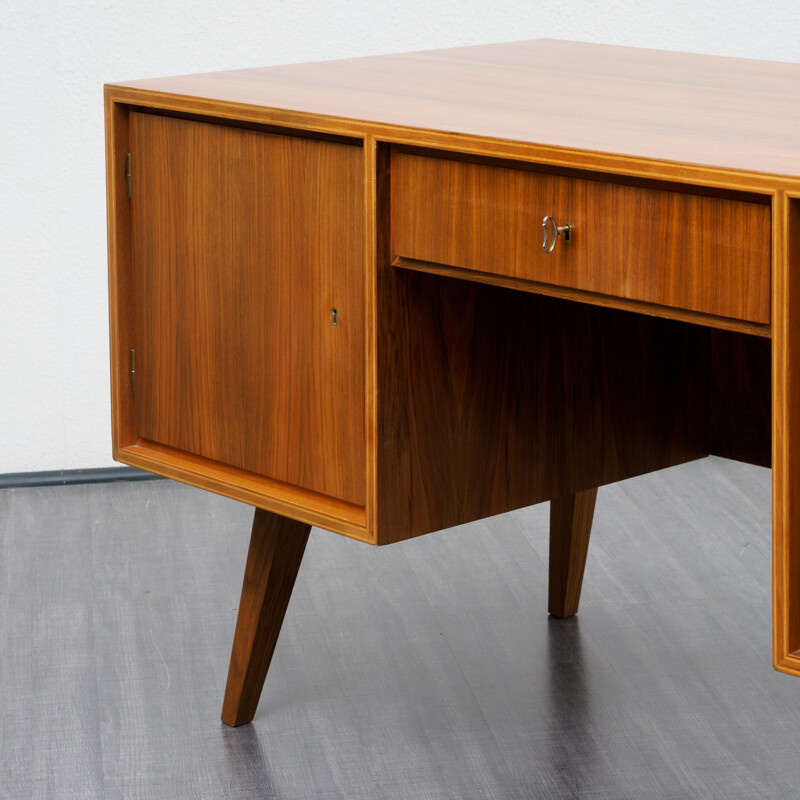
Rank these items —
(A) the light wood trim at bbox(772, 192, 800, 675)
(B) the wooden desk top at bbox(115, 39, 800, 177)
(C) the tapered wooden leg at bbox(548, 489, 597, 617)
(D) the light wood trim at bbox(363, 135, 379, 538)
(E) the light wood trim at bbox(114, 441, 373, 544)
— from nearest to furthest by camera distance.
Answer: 1. (A) the light wood trim at bbox(772, 192, 800, 675)
2. (B) the wooden desk top at bbox(115, 39, 800, 177)
3. (D) the light wood trim at bbox(363, 135, 379, 538)
4. (E) the light wood trim at bbox(114, 441, 373, 544)
5. (C) the tapered wooden leg at bbox(548, 489, 597, 617)

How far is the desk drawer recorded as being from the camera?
3.32 ft

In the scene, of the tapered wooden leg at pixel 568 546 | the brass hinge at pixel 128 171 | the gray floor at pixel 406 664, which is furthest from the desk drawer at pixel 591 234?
the tapered wooden leg at pixel 568 546

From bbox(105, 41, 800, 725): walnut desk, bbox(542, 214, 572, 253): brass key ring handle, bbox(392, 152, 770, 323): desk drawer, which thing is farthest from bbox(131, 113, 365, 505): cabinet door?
bbox(542, 214, 572, 253): brass key ring handle

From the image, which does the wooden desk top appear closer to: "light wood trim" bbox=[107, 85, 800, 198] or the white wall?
"light wood trim" bbox=[107, 85, 800, 198]

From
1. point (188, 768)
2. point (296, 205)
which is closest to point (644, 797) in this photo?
point (188, 768)

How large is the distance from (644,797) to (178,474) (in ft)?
2.08

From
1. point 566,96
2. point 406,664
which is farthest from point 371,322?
point 406,664

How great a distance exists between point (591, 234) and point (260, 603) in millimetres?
764

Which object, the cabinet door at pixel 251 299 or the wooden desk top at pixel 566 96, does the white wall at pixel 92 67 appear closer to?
the wooden desk top at pixel 566 96

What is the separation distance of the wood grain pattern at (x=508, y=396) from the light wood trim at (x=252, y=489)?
0.18 feet

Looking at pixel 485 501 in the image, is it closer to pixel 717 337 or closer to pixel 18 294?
pixel 717 337

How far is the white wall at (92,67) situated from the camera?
2.62 metres

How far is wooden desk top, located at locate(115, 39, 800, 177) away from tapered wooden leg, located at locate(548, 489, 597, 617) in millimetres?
628

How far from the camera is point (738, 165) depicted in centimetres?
100
